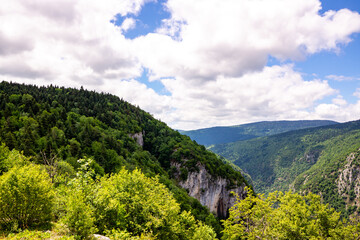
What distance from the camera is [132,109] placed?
6353 inches

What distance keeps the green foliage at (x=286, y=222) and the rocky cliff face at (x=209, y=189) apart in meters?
79.7

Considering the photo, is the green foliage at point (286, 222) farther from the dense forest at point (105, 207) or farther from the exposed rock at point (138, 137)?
the exposed rock at point (138, 137)

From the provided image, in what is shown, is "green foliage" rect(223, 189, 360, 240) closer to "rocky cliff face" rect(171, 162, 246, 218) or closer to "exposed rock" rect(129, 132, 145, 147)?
"rocky cliff face" rect(171, 162, 246, 218)

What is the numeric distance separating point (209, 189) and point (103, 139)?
60871 millimetres

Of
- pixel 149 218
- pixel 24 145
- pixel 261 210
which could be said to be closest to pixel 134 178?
pixel 149 218

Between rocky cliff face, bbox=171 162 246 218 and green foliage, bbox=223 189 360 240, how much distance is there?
262 feet

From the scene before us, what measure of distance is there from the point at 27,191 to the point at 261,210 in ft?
88.1

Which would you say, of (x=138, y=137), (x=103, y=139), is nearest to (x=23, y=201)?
(x=103, y=139)

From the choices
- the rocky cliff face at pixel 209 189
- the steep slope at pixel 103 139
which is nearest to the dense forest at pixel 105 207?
the steep slope at pixel 103 139

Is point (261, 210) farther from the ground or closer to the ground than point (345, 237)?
farther from the ground

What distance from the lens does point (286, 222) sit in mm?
25766

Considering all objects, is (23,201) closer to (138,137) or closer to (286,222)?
(286,222)

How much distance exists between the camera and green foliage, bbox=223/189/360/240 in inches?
1014

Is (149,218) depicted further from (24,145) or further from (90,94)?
(90,94)
